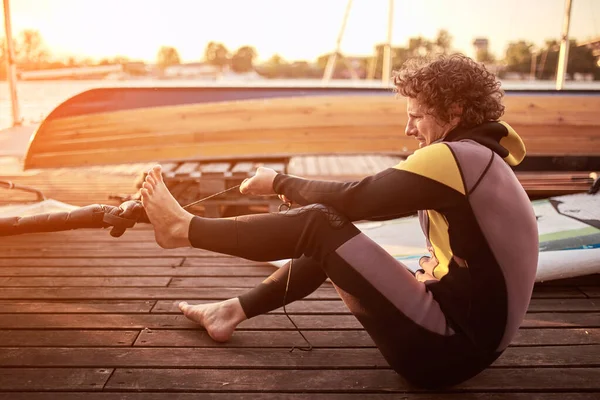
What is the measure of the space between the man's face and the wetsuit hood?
4cm

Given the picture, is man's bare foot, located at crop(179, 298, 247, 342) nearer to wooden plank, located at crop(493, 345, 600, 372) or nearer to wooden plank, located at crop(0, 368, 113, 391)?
wooden plank, located at crop(0, 368, 113, 391)

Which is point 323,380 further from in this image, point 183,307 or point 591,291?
point 591,291

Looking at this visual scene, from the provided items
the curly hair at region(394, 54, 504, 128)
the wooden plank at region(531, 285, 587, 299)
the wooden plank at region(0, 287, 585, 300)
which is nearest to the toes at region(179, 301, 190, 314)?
the wooden plank at region(0, 287, 585, 300)

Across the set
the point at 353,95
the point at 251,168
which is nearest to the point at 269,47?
the point at 353,95

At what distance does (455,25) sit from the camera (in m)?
8.39

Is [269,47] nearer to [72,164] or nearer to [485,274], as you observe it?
[72,164]

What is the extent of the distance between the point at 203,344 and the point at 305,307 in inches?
25.7

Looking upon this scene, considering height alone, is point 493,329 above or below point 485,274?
below

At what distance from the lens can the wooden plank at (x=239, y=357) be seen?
2.28 metres

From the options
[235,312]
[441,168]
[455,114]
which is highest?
[455,114]

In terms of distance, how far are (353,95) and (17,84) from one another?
526 centimetres

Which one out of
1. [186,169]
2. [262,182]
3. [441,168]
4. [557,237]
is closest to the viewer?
[441,168]

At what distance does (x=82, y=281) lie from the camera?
331 centimetres

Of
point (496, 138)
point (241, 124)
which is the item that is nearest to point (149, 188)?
point (496, 138)
